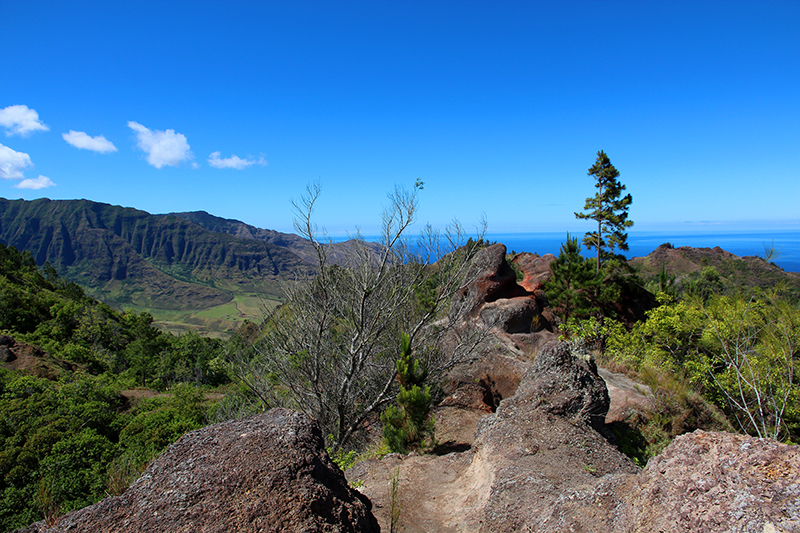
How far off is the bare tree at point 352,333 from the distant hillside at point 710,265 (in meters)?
53.6

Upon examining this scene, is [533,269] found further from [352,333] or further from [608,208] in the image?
[352,333]

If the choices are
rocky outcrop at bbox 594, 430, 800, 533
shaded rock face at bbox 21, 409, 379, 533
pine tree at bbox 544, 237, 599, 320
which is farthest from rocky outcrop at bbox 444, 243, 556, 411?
shaded rock face at bbox 21, 409, 379, 533

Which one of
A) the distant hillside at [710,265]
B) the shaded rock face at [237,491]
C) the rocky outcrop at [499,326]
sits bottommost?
the distant hillside at [710,265]

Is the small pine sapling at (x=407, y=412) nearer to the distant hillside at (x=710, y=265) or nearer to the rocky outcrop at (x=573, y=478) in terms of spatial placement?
the rocky outcrop at (x=573, y=478)

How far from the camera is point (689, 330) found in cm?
1372

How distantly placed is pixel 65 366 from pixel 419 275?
3094 centimetres

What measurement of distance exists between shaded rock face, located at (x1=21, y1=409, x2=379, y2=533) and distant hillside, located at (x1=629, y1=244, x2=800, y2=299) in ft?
203

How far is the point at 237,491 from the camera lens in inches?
126

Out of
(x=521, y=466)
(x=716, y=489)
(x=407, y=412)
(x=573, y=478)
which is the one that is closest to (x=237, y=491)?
(x=716, y=489)

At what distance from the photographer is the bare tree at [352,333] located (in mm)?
10562

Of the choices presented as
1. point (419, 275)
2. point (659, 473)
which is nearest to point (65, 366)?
point (419, 275)

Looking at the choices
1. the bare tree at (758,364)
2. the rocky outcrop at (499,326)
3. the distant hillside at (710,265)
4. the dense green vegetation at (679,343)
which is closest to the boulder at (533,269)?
the rocky outcrop at (499,326)

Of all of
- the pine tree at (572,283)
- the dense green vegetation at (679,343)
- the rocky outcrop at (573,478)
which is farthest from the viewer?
the pine tree at (572,283)

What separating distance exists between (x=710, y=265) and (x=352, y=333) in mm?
74967
